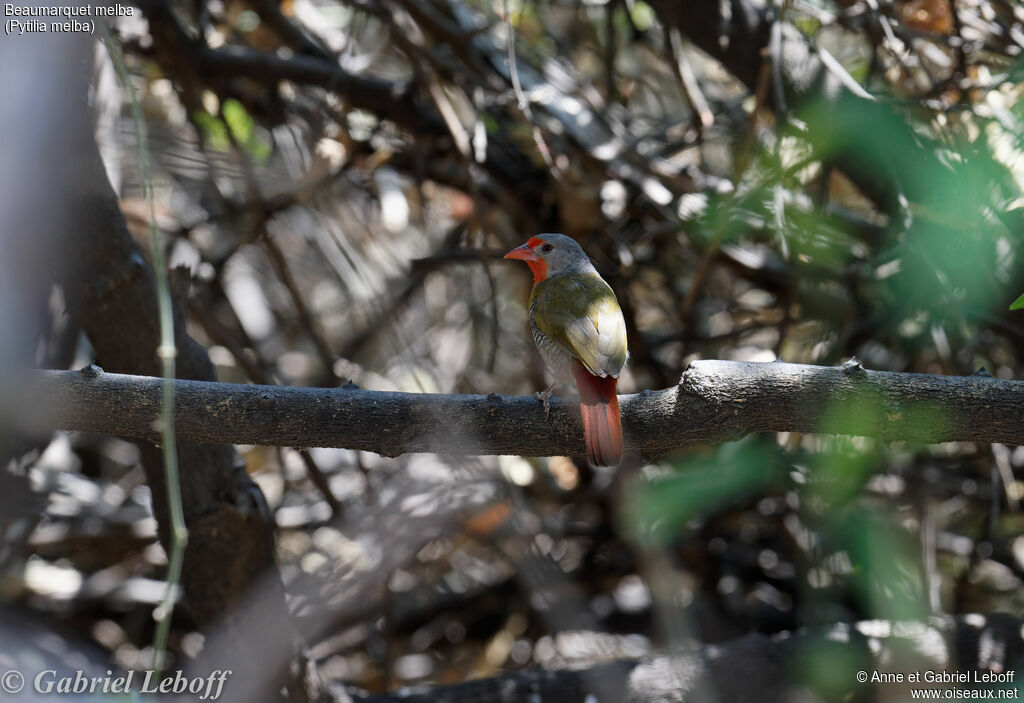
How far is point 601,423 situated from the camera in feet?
7.43

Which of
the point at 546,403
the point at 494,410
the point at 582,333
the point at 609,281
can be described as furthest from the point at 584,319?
the point at 609,281

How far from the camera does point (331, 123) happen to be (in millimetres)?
4375

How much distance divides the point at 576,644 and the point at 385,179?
7.63ft

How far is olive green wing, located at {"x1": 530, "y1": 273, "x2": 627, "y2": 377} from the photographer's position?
2535 millimetres

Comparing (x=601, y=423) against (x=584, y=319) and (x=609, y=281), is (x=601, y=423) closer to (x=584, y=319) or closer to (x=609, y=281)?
(x=584, y=319)

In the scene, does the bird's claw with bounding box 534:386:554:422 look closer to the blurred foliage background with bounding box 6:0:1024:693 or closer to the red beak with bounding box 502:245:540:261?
the blurred foliage background with bounding box 6:0:1024:693

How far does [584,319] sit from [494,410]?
24.9 inches

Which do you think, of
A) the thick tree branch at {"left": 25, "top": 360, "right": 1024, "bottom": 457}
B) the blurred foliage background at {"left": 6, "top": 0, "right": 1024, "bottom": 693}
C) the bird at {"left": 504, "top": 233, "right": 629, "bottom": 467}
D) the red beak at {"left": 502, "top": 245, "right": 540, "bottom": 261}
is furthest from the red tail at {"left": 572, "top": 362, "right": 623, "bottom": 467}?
the red beak at {"left": 502, "top": 245, "right": 540, "bottom": 261}

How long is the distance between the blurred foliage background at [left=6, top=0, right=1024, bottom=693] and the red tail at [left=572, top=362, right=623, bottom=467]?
2.35 ft

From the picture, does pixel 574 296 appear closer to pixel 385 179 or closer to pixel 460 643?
pixel 385 179

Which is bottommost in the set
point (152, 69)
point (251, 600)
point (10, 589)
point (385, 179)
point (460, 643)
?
point (460, 643)

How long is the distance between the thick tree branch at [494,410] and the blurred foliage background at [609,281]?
28.6 inches

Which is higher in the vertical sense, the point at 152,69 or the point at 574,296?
the point at 152,69

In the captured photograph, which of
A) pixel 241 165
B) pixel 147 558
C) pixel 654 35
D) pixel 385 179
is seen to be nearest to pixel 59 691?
pixel 147 558
